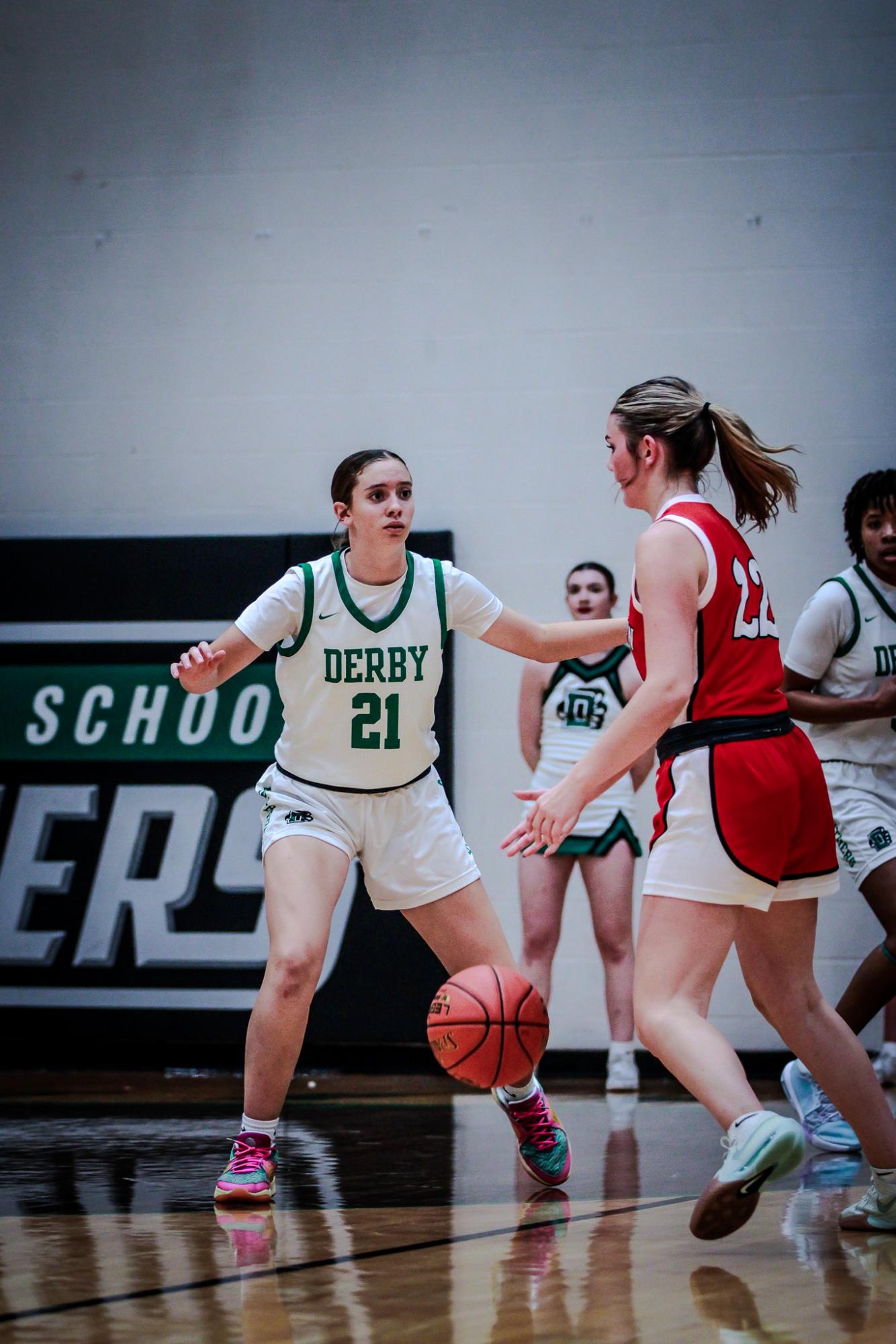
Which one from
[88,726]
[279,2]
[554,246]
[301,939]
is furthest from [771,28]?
[301,939]

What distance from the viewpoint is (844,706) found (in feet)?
14.6

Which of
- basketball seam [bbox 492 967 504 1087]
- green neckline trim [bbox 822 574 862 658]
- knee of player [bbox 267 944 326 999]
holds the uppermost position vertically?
green neckline trim [bbox 822 574 862 658]

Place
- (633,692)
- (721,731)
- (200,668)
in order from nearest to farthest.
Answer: (721,731), (200,668), (633,692)

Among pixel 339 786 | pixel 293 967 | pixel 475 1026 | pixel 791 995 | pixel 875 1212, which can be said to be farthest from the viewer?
pixel 339 786

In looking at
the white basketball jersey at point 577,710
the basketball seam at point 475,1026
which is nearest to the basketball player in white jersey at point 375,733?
the basketball seam at point 475,1026

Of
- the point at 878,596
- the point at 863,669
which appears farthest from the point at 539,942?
the point at 878,596

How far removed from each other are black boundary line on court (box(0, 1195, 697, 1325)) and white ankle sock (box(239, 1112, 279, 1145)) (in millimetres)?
650

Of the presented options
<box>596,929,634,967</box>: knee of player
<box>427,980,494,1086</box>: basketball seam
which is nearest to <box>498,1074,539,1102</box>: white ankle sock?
<box>427,980,494,1086</box>: basketball seam

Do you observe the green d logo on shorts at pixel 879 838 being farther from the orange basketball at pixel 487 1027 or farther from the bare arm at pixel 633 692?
the bare arm at pixel 633 692

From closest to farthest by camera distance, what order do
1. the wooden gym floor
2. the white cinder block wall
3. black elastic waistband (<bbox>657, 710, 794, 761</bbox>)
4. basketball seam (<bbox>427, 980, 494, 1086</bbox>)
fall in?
the wooden gym floor < black elastic waistband (<bbox>657, 710, 794, 761</bbox>) < basketball seam (<bbox>427, 980, 494, 1086</bbox>) < the white cinder block wall

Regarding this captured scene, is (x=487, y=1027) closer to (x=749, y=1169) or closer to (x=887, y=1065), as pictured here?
(x=749, y=1169)

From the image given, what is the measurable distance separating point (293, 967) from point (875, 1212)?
1.42 metres

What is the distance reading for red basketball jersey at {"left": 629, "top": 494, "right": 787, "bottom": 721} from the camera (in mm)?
2879

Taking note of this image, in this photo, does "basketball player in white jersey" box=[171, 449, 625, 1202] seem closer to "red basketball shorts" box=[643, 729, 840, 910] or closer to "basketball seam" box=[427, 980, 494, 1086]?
"basketball seam" box=[427, 980, 494, 1086]
